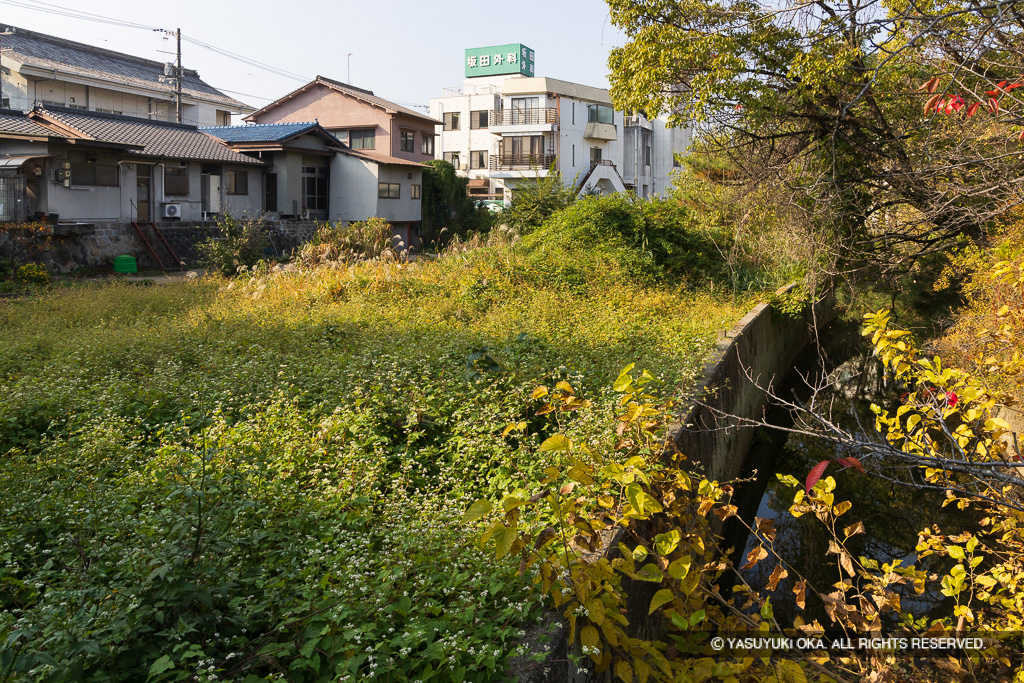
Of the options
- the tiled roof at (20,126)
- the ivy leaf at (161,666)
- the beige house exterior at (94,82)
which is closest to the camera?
the ivy leaf at (161,666)

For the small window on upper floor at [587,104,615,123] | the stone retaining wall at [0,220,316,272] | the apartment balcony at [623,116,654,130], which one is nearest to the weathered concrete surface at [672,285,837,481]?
the stone retaining wall at [0,220,316,272]

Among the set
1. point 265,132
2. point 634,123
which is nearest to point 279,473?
point 265,132

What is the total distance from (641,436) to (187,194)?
26.1 metres

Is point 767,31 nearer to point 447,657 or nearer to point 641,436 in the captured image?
point 641,436

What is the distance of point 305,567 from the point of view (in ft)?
12.3

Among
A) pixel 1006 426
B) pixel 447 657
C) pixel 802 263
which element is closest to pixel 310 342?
pixel 447 657

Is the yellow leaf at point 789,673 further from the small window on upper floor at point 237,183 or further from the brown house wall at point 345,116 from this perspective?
the brown house wall at point 345,116

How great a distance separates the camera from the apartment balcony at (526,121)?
1677 inches

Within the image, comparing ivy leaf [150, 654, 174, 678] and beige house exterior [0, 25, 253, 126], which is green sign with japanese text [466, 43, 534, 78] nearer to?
beige house exterior [0, 25, 253, 126]

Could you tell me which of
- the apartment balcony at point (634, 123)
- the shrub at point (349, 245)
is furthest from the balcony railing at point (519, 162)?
the shrub at point (349, 245)

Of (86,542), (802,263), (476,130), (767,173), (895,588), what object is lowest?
(895,588)

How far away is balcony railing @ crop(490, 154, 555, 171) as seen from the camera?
4253 cm

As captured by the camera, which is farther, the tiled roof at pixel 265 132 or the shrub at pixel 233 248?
the tiled roof at pixel 265 132

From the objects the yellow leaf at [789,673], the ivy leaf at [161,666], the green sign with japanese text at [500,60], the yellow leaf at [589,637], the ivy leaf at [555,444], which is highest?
the green sign with japanese text at [500,60]
